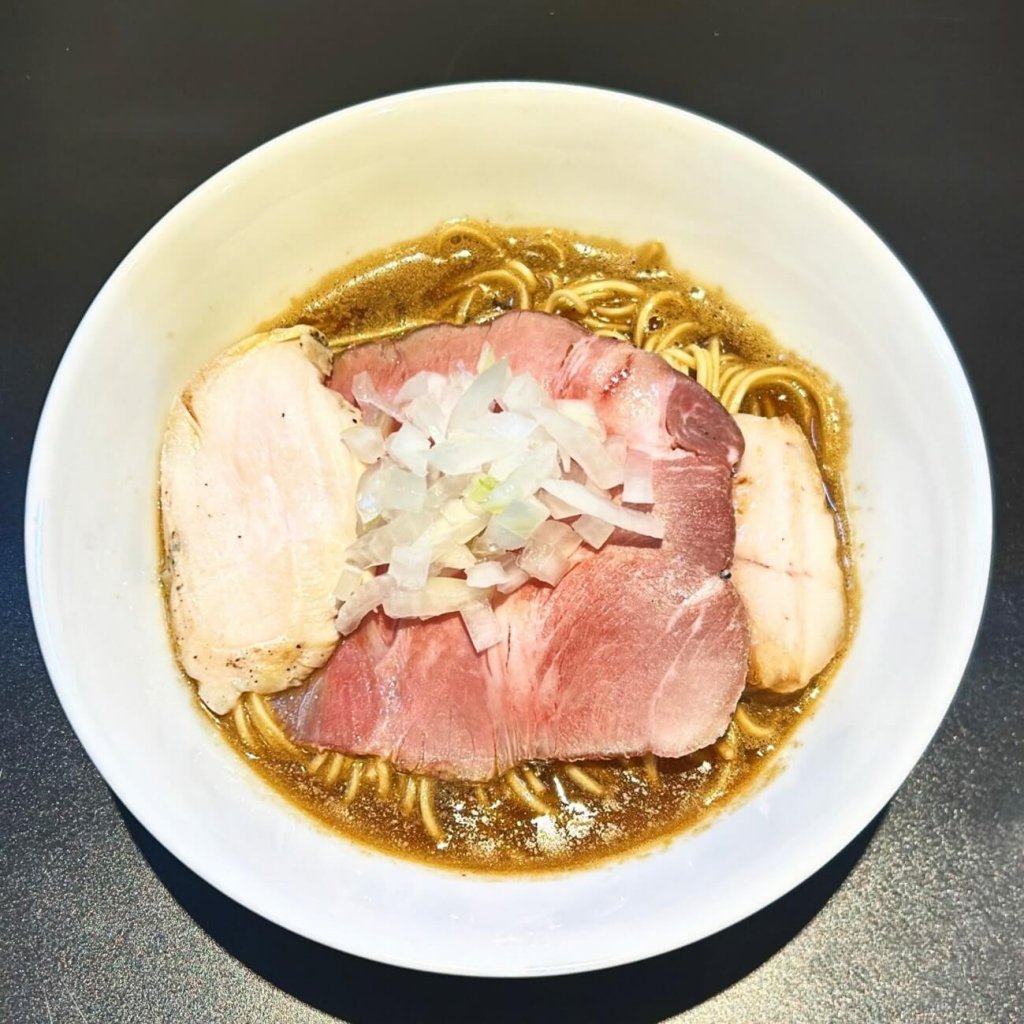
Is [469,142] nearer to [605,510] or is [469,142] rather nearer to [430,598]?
[605,510]

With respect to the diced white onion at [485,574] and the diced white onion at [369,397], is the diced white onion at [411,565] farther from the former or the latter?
the diced white onion at [369,397]

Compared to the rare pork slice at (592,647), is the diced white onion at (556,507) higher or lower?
higher

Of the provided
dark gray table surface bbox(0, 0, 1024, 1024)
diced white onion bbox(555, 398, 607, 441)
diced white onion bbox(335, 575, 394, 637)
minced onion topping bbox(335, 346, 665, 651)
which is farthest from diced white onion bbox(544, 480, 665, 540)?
dark gray table surface bbox(0, 0, 1024, 1024)

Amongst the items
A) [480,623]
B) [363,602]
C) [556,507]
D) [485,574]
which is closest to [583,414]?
[556,507]

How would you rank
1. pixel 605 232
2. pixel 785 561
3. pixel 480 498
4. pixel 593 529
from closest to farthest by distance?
pixel 480 498, pixel 593 529, pixel 785 561, pixel 605 232

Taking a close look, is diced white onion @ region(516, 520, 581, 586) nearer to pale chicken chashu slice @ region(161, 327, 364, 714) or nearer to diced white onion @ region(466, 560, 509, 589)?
diced white onion @ region(466, 560, 509, 589)

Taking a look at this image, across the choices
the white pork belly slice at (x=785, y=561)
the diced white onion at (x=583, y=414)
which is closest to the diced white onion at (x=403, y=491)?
the diced white onion at (x=583, y=414)
